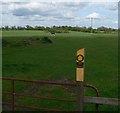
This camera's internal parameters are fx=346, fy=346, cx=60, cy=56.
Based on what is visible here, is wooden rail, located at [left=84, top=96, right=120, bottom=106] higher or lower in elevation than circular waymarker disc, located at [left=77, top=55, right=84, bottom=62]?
lower

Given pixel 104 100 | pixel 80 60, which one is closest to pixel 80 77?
pixel 80 60

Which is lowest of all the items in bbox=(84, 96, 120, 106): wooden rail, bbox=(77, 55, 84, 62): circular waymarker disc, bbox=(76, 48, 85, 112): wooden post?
bbox=(84, 96, 120, 106): wooden rail

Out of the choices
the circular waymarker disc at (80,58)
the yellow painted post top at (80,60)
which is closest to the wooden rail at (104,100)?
the yellow painted post top at (80,60)

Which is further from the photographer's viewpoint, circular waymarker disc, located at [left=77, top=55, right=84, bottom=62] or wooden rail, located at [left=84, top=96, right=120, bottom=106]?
wooden rail, located at [left=84, top=96, right=120, bottom=106]

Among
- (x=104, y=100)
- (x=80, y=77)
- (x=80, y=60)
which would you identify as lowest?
(x=104, y=100)

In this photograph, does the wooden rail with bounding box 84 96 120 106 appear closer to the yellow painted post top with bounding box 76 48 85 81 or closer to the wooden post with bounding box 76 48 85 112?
the wooden post with bounding box 76 48 85 112

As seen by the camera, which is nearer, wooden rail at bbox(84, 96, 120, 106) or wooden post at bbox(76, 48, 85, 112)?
wooden post at bbox(76, 48, 85, 112)

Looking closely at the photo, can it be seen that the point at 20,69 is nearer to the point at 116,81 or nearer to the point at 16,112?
the point at 116,81

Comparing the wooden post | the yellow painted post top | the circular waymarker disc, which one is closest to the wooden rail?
the wooden post

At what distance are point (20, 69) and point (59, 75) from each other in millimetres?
3815

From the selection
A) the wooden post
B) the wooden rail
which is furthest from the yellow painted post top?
the wooden rail

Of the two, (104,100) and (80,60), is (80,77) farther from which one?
(104,100)

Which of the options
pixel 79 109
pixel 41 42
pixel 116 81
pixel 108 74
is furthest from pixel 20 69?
pixel 41 42

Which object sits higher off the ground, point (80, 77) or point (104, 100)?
point (80, 77)
